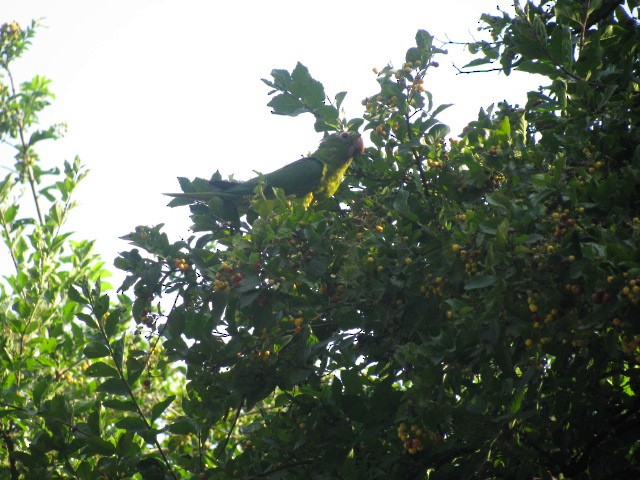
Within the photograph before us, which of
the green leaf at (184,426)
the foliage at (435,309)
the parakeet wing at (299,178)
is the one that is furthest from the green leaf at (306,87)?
the green leaf at (184,426)

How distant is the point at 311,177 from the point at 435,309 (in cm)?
255

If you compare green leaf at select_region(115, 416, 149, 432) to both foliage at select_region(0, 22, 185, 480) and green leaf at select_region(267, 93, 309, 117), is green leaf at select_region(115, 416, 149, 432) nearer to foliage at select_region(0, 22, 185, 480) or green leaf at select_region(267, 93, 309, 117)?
foliage at select_region(0, 22, 185, 480)

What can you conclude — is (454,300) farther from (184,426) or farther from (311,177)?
(311,177)

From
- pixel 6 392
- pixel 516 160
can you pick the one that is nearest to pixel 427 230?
pixel 516 160

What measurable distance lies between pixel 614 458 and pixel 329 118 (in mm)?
2208

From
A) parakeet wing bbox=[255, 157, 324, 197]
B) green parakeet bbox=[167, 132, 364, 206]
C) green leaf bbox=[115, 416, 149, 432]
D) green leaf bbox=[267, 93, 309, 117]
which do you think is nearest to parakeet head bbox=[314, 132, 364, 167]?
green parakeet bbox=[167, 132, 364, 206]

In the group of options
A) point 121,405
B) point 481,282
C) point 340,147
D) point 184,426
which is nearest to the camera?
point 481,282

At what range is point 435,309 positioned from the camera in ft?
10.5

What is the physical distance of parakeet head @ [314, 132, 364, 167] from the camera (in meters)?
4.88

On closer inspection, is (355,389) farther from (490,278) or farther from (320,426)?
(490,278)

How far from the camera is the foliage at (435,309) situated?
2.64 meters

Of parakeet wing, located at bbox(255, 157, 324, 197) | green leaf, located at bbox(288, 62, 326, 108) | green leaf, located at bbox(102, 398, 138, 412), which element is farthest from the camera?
parakeet wing, located at bbox(255, 157, 324, 197)

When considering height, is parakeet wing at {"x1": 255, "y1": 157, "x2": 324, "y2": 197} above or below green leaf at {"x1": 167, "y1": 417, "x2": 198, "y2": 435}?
above

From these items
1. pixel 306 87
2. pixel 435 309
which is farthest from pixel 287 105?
pixel 435 309
